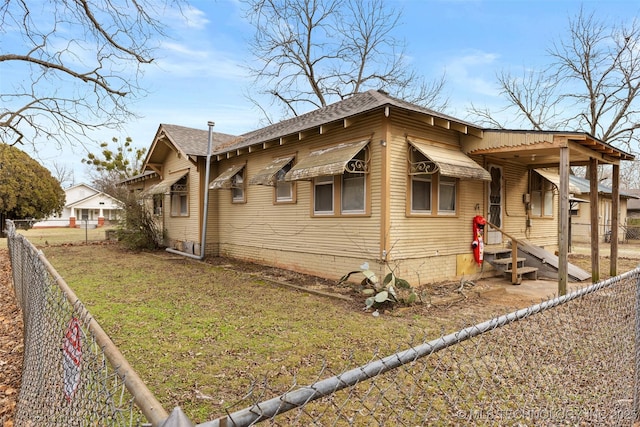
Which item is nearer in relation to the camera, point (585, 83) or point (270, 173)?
point (270, 173)

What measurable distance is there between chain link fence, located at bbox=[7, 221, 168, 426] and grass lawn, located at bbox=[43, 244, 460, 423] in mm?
964

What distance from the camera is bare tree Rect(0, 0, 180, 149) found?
9.07 m

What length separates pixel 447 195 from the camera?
9109 millimetres

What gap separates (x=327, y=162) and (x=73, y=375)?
6.78m

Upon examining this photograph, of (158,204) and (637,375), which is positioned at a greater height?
(158,204)

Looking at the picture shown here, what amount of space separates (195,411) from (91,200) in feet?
168

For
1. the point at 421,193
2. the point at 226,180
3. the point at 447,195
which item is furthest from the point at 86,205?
the point at 447,195

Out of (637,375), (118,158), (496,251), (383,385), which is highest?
(118,158)

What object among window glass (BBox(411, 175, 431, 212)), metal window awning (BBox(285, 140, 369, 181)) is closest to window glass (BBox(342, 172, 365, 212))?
metal window awning (BBox(285, 140, 369, 181))

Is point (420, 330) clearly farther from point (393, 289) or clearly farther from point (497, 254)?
point (497, 254)

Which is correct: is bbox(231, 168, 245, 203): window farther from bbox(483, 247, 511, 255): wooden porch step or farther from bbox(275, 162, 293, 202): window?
bbox(483, 247, 511, 255): wooden porch step

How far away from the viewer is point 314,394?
1.21m

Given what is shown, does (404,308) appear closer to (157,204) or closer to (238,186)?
(238,186)

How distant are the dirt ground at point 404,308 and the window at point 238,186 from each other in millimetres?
2724
